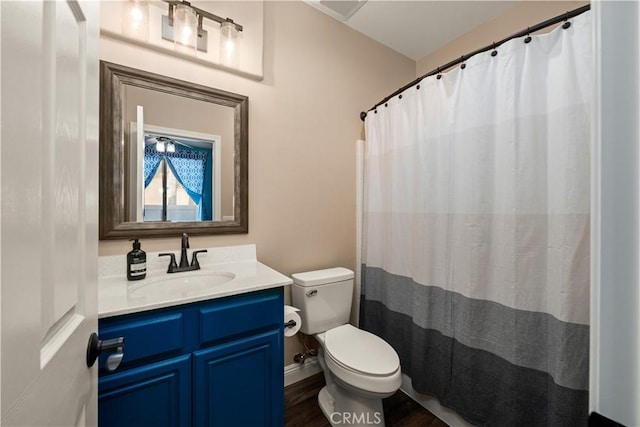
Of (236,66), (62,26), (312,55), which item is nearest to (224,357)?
(62,26)

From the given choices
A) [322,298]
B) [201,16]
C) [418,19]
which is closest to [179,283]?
[322,298]

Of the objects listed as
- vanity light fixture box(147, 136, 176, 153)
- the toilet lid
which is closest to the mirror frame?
vanity light fixture box(147, 136, 176, 153)

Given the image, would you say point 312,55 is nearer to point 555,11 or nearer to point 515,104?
point 515,104

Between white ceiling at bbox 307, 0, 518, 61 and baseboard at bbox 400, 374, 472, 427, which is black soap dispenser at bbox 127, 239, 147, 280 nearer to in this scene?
baseboard at bbox 400, 374, 472, 427

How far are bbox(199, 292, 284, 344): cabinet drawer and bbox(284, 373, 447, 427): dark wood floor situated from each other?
758mm

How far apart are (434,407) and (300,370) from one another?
88 centimetres

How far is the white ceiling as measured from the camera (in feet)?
5.67

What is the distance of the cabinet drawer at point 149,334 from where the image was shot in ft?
2.85

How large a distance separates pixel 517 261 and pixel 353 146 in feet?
4.40

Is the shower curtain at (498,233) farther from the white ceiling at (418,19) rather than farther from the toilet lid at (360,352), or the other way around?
the white ceiling at (418,19)

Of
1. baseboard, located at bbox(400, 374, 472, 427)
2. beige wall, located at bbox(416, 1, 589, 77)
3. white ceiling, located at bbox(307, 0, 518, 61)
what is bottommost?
baseboard, located at bbox(400, 374, 472, 427)

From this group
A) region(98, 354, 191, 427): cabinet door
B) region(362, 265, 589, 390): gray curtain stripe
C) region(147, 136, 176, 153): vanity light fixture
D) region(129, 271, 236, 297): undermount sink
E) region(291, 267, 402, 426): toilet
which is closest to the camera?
region(98, 354, 191, 427): cabinet door

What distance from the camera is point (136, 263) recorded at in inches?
46.9

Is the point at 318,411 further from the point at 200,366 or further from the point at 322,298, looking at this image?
the point at 200,366
